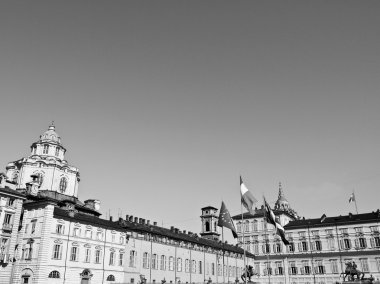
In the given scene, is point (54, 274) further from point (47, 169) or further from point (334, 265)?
point (334, 265)

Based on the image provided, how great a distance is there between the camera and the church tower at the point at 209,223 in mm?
109625

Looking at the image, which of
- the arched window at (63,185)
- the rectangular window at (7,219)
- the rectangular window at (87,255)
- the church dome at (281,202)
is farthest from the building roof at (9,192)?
the church dome at (281,202)

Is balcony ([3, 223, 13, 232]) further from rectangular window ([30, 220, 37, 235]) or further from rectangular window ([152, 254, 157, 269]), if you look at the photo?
rectangular window ([152, 254, 157, 269])

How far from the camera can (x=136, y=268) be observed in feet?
218

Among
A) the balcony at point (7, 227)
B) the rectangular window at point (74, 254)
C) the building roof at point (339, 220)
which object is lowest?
the rectangular window at point (74, 254)

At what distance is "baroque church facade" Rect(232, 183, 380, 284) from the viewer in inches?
3312

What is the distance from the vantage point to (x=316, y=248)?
296ft

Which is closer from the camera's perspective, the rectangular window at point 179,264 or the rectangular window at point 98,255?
the rectangular window at point 98,255

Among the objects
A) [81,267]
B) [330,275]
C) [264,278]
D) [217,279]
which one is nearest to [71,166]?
[81,267]

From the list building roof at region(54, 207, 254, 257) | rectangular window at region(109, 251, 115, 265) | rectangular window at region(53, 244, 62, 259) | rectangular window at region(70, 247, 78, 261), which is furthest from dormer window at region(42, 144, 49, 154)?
rectangular window at region(53, 244, 62, 259)

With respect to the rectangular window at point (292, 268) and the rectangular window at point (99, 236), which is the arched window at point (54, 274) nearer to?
the rectangular window at point (99, 236)

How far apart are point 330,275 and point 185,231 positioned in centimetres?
3450

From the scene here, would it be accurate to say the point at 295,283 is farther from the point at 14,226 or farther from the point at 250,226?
the point at 14,226

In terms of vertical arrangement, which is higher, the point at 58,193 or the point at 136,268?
the point at 58,193
